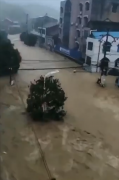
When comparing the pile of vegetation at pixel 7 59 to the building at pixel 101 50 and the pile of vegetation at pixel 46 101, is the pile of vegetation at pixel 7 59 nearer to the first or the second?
the building at pixel 101 50

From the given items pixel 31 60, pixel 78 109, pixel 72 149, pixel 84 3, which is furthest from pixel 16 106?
pixel 84 3

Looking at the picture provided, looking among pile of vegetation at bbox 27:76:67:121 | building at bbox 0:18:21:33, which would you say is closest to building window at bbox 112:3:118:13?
pile of vegetation at bbox 27:76:67:121

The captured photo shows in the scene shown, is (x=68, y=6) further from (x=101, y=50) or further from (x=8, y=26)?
(x=8, y=26)

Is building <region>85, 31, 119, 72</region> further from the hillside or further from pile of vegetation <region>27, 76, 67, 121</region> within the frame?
the hillside

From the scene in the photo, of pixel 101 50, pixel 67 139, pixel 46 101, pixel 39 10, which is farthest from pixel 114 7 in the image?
pixel 39 10

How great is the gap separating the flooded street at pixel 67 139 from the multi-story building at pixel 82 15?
12.5 m

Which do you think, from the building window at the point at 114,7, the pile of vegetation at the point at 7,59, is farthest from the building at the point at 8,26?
the pile of vegetation at the point at 7,59

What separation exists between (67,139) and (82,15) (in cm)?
2163

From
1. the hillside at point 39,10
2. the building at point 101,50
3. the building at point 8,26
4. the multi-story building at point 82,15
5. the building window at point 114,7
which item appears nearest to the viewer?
the building at point 101,50

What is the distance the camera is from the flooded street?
28.1 feet

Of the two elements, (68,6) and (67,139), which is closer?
(67,139)

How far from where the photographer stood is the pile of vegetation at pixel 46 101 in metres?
12.3

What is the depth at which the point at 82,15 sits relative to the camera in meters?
28.8

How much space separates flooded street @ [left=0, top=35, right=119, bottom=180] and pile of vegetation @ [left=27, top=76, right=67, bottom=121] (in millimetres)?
535
